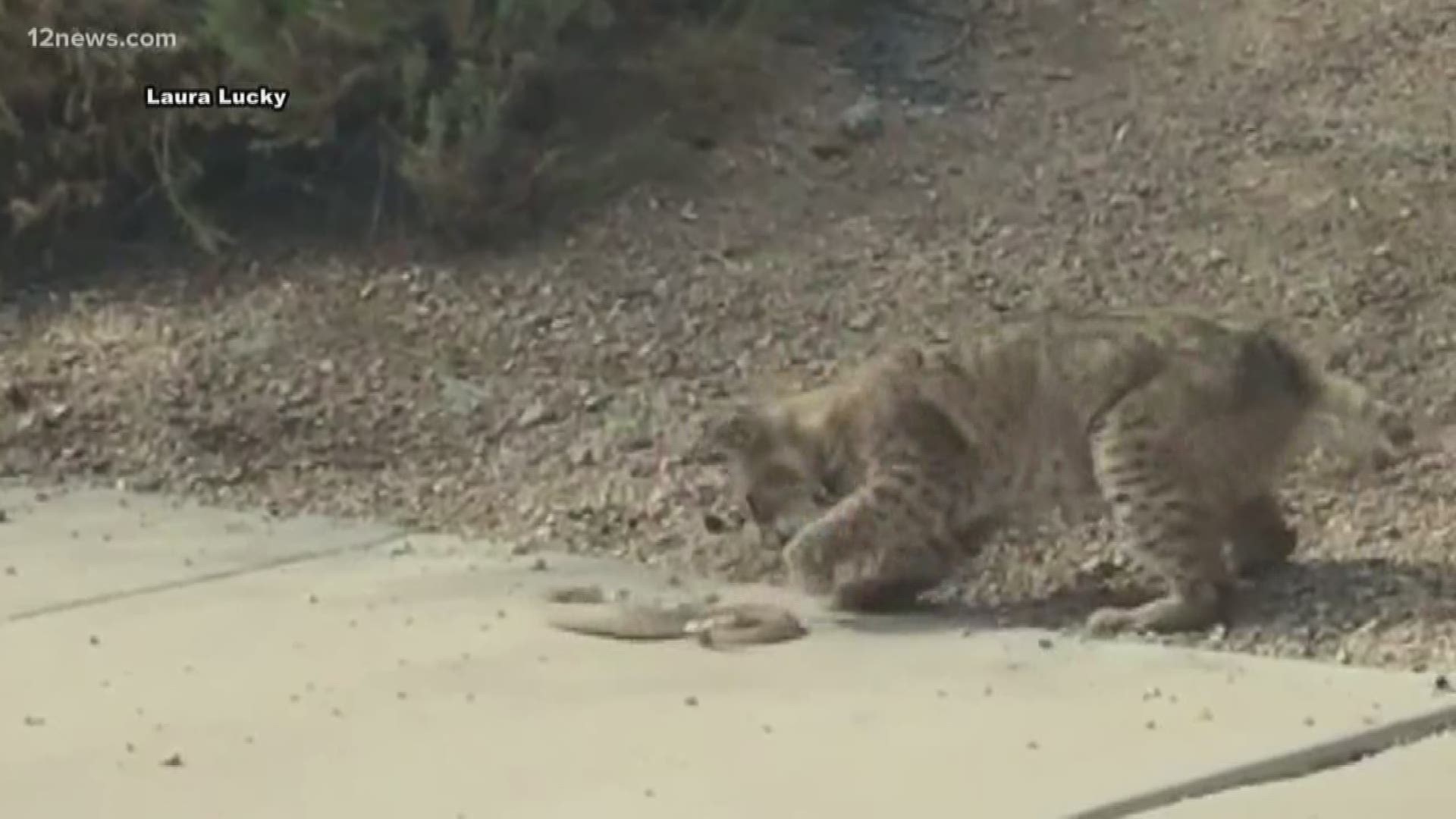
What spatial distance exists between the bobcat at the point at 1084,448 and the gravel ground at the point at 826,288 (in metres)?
0.35

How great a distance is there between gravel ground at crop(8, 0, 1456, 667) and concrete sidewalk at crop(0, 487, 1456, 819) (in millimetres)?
983

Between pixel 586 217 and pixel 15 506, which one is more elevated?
pixel 586 217

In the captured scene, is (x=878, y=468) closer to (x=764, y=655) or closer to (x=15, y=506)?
(x=764, y=655)

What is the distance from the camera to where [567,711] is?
27.9 feet

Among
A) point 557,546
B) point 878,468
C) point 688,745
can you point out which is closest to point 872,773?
point 688,745

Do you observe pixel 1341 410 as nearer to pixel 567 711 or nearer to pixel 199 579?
pixel 567 711

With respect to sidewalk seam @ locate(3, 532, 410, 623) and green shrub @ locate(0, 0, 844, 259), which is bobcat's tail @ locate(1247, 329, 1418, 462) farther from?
green shrub @ locate(0, 0, 844, 259)

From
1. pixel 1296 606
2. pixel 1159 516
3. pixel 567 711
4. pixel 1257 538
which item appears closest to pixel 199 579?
pixel 567 711

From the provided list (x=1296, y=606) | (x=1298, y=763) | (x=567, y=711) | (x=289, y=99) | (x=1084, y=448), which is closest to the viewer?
(x=1298, y=763)

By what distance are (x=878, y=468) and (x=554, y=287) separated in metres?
2.98

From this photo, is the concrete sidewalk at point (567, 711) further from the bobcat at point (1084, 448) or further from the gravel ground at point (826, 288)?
the gravel ground at point (826, 288)

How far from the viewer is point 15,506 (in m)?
11.2

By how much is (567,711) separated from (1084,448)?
1821 millimetres

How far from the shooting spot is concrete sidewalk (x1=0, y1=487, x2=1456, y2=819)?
768 centimetres
